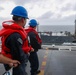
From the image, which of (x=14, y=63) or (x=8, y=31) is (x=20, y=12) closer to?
(x=8, y=31)

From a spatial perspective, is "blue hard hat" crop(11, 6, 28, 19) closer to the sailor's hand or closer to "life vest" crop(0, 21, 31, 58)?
"life vest" crop(0, 21, 31, 58)

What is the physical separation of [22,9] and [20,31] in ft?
1.61

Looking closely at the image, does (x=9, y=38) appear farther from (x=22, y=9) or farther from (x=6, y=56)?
(x=22, y=9)

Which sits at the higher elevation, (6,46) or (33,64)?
(6,46)

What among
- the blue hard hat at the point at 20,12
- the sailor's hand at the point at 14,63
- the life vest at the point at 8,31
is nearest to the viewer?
the sailor's hand at the point at 14,63

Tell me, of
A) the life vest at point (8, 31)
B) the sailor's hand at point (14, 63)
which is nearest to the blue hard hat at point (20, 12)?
the life vest at point (8, 31)

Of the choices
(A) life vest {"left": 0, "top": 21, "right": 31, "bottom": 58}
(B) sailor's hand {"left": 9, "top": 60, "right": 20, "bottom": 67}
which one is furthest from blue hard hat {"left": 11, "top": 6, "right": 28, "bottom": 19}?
(B) sailor's hand {"left": 9, "top": 60, "right": 20, "bottom": 67}

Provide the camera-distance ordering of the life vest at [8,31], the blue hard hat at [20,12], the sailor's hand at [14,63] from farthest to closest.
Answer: the blue hard hat at [20,12] → the life vest at [8,31] → the sailor's hand at [14,63]

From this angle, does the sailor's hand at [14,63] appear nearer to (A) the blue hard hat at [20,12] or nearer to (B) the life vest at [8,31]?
(B) the life vest at [8,31]

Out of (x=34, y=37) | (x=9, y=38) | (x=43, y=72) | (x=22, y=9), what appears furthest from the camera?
(x=43, y=72)

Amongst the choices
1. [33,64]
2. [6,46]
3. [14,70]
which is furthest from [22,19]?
[33,64]

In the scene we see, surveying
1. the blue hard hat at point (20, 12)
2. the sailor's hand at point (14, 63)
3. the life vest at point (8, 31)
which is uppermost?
the blue hard hat at point (20, 12)

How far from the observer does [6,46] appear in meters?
4.99

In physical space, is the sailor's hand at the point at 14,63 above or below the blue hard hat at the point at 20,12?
below
